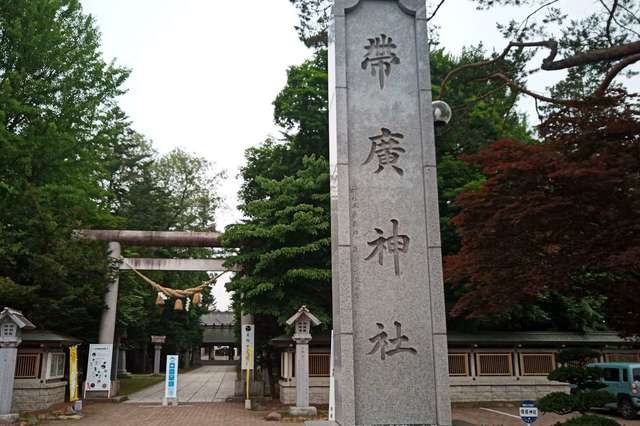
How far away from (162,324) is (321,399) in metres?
23.0

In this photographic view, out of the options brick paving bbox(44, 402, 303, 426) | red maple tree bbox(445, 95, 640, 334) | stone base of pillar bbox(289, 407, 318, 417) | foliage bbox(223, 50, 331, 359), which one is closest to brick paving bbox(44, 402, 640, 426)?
brick paving bbox(44, 402, 303, 426)

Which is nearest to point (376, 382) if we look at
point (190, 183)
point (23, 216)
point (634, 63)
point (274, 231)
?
point (634, 63)

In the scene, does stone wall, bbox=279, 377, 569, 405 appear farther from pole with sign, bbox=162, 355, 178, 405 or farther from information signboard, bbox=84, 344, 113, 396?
information signboard, bbox=84, 344, 113, 396

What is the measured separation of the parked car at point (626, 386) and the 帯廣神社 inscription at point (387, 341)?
10.3 metres

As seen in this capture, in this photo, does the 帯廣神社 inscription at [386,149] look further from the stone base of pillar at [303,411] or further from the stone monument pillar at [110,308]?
the stone monument pillar at [110,308]

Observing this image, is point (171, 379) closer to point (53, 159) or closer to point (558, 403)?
point (53, 159)

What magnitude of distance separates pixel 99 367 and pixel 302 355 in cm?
710

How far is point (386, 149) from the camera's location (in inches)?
256

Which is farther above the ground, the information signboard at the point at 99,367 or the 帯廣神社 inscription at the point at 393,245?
the 帯廣神社 inscription at the point at 393,245

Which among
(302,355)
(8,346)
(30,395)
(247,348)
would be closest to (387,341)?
(302,355)

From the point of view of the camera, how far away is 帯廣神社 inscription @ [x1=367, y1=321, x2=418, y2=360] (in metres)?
5.97

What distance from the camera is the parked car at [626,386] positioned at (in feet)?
45.8

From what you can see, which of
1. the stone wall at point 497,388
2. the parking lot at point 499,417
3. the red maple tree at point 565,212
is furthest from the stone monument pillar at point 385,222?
the stone wall at point 497,388

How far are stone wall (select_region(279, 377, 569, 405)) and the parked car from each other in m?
3.08
